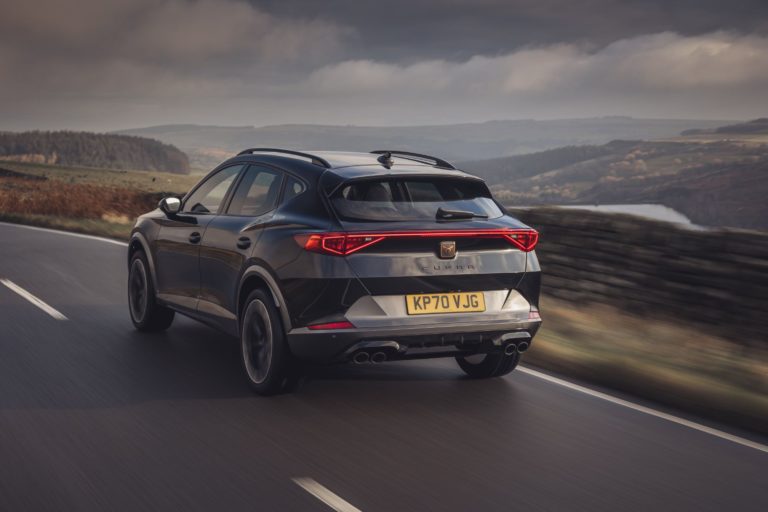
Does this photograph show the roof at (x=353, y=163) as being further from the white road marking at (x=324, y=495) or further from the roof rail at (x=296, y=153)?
the white road marking at (x=324, y=495)

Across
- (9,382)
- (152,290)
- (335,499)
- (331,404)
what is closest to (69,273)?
(152,290)

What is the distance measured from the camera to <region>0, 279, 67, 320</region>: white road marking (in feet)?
33.0

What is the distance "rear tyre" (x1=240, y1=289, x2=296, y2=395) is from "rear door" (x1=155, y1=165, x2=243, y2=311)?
3.66 ft

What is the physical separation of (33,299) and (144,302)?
276cm

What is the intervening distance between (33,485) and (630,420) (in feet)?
11.7

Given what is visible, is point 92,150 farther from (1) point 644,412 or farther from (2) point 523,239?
(1) point 644,412

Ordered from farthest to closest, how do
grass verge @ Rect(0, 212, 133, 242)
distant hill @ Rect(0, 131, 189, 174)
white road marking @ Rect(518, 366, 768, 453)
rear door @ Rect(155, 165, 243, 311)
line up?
distant hill @ Rect(0, 131, 189, 174) < grass verge @ Rect(0, 212, 133, 242) < rear door @ Rect(155, 165, 243, 311) < white road marking @ Rect(518, 366, 768, 453)

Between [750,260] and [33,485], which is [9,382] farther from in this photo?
[750,260]

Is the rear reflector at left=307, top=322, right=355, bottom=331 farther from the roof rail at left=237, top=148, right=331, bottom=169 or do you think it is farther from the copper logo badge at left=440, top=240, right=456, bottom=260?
the roof rail at left=237, top=148, right=331, bottom=169

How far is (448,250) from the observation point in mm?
6262

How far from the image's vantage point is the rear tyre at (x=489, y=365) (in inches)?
290

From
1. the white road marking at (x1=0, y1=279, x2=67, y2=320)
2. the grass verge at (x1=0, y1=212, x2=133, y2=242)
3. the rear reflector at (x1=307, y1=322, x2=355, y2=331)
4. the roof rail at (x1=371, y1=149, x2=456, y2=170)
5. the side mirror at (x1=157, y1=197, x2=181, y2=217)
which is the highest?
the roof rail at (x1=371, y1=149, x2=456, y2=170)

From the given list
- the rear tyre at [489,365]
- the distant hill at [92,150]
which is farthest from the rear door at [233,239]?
the distant hill at [92,150]

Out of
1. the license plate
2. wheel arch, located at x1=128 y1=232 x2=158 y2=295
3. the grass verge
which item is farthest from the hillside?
the license plate
